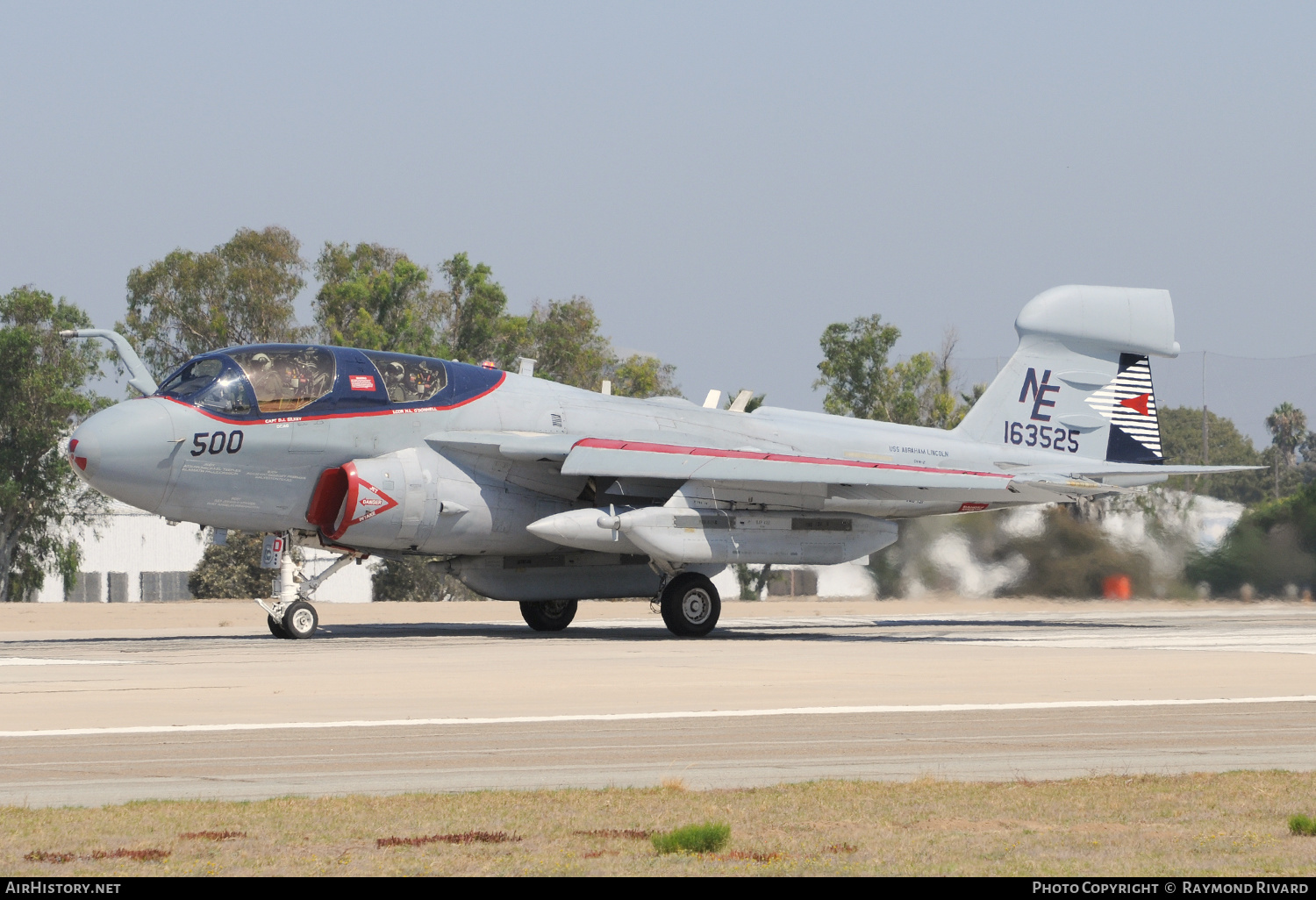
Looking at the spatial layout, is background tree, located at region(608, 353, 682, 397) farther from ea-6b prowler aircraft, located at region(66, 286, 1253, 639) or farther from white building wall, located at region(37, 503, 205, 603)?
ea-6b prowler aircraft, located at region(66, 286, 1253, 639)

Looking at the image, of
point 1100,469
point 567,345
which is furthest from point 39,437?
point 1100,469

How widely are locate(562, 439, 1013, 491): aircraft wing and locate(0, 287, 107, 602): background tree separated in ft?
102

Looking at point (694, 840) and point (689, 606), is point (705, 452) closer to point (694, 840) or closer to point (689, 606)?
point (689, 606)

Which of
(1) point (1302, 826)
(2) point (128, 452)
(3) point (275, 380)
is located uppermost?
(3) point (275, 380)

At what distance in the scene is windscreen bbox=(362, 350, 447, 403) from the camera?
20.7 meters

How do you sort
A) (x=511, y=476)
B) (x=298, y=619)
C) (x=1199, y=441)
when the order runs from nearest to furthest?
1. (x=298, y=619)
2. (x=511, y=476)
3. (x=1199, y=441)

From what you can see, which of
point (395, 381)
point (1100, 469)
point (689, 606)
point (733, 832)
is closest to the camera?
point (733, 832)

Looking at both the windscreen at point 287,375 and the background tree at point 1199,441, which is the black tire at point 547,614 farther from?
the background tree at point 1199,441

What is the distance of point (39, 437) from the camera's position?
158 feet

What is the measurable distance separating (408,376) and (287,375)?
181cm

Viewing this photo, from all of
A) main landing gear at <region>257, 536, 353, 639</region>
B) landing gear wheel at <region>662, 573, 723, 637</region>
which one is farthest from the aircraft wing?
main landing gear at <region>257, 536, 353, 639</region>

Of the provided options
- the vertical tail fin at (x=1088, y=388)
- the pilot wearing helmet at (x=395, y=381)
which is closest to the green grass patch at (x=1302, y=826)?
the pilot wearing helmet at (x=395, y=381)

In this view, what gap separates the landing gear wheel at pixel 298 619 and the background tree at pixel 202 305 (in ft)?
126

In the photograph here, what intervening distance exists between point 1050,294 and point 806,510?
8.30m
